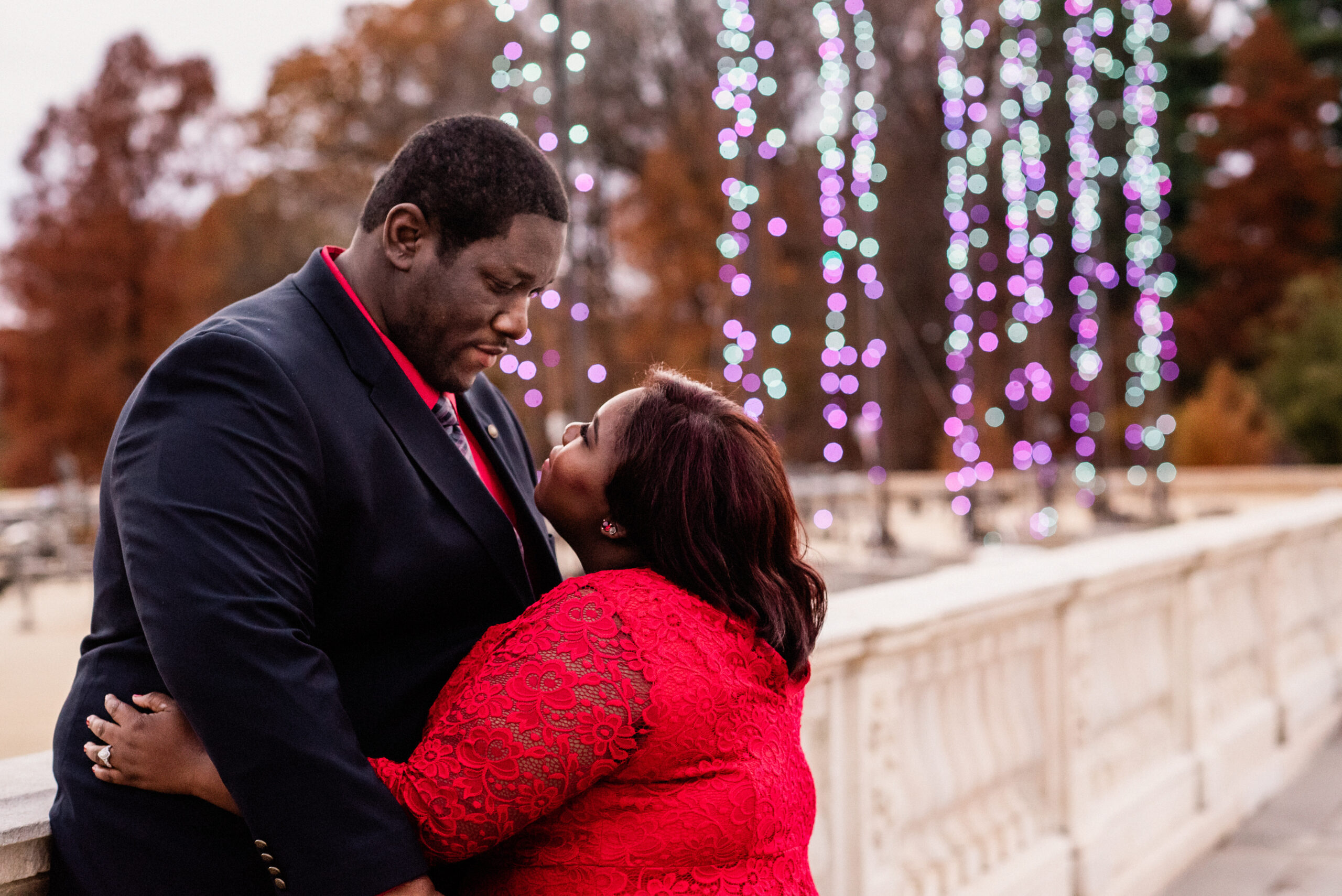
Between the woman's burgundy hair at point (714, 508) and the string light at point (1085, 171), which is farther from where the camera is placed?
the string light at point (1085, 171)

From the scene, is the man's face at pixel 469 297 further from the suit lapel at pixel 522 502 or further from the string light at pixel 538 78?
the string light at pixel 538 78

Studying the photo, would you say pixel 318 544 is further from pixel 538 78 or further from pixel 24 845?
pixel 538 78

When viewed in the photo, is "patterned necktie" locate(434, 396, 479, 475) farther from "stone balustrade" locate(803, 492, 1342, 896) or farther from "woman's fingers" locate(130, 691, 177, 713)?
"stone balustrade" locate(803, 492, 1342, 896)

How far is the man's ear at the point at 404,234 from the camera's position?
1.73 m

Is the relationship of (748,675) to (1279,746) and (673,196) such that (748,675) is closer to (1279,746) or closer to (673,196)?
(1279,746)

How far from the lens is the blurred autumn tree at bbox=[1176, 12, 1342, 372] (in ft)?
109

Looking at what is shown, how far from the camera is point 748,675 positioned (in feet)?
5.83

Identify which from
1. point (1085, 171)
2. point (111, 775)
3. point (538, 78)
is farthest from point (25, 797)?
point (1085, 171)

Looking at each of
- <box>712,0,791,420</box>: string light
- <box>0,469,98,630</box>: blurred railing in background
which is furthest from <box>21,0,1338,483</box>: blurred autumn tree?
<box>712,0,791,420</box>: string light

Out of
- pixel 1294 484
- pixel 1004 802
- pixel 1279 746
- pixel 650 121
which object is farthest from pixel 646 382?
pixel 650 121

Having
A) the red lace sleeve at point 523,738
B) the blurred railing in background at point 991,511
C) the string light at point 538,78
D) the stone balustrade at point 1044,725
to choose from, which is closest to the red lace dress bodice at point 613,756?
the red lace sleeve at point 523,738

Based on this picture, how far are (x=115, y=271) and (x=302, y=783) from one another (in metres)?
24.8

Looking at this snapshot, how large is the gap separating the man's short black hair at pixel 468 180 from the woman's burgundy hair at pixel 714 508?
0.35m

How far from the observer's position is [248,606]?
55.5 inches
